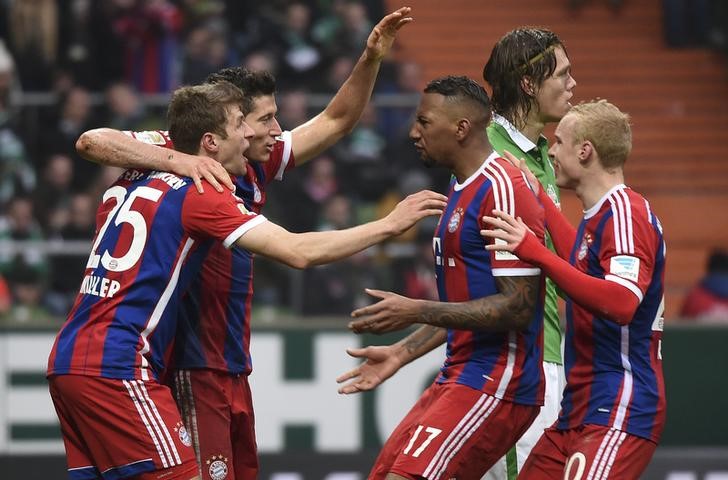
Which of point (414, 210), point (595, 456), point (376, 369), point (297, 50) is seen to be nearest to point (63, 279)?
point (297, 50)

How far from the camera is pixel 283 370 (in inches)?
339

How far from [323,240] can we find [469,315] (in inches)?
23.9

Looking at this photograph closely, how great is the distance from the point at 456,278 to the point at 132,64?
791 centimetres

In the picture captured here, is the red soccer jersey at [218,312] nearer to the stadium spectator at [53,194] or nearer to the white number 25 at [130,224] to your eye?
the white number 25 at [130,224]

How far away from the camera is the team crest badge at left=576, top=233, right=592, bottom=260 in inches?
194

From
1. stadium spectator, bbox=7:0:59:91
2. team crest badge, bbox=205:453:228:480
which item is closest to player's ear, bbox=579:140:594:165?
team crest badge, bbox=205:453:228:480

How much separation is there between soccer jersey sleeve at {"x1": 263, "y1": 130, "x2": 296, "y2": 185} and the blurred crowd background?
4.03 metres

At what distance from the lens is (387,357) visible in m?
5.29

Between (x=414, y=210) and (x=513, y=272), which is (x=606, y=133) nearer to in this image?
(x=513, y=272)

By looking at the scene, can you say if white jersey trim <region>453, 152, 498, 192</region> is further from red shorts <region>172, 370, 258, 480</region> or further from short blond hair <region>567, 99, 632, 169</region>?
red shorts <region>172, 370, 258, 480</region>

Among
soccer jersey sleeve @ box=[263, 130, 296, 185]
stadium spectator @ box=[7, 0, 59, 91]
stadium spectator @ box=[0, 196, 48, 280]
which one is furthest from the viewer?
stadium spectator @ box=[7, 0, 59, 91]

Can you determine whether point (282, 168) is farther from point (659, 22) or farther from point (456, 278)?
point (659, 22)

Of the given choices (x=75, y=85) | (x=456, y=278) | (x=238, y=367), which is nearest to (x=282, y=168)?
(x=238, y=367)

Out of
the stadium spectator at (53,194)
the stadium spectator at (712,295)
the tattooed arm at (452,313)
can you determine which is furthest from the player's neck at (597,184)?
the stadium spectator at (53,194)
